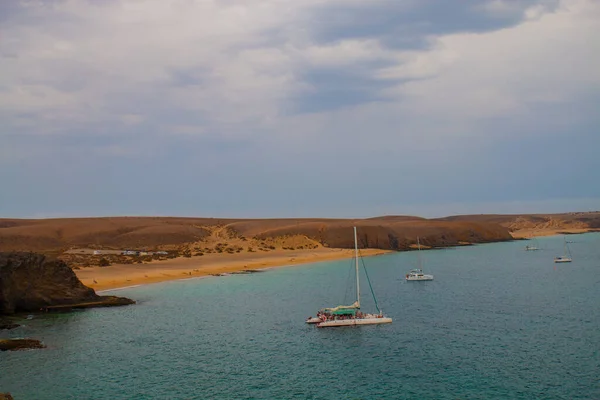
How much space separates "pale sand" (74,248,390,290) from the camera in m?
85.8

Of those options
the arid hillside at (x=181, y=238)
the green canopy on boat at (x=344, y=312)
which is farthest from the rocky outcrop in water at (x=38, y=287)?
the arid hillside at (x=181, y=238)

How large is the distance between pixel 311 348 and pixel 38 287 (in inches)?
1405

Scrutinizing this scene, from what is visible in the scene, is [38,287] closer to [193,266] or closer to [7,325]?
[7,325]

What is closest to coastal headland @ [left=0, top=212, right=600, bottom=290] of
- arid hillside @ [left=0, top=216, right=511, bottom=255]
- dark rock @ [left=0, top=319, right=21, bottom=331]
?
arid hillside @ [left=0, top=216, right=511, bottom=255]

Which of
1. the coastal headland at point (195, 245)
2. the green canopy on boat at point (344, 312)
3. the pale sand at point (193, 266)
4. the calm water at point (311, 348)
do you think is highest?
the coastal headland at point (195, 245)

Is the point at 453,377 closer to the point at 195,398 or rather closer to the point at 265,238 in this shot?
the point at 195,398

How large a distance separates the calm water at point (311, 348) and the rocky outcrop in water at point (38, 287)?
11.0 ft

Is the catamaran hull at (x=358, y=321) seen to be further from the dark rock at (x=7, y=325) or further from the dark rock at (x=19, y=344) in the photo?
the dark rock at (x=7, y=325)

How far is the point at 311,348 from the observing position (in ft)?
150

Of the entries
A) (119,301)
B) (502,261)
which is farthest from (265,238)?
(119,301)

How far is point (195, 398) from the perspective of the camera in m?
33.6

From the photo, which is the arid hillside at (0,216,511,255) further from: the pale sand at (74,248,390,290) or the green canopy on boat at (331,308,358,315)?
the green canopy on boat at (331,308,358,315)

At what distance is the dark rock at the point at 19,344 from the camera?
145 feet

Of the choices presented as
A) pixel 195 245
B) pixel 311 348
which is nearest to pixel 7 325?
pixel 311 348
